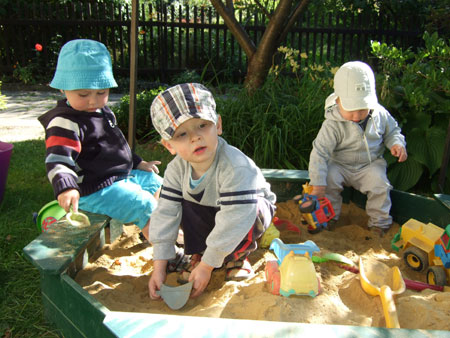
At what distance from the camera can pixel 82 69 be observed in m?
2.38

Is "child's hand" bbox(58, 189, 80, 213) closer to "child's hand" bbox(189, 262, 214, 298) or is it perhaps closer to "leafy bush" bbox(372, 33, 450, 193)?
"child's hand" bbox(189, 262, 214, 298)

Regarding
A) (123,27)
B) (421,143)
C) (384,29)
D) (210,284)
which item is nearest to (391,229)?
(421,143)

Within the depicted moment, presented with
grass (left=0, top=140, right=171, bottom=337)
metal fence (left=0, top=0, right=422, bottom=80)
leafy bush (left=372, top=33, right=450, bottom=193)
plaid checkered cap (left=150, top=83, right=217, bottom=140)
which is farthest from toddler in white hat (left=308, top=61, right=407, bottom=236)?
metal fence (left=0, top=0, right=422, bottom=80)

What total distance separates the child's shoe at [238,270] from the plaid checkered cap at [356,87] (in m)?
1.18

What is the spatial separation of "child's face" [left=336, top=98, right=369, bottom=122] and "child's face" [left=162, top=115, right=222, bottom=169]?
1204mm

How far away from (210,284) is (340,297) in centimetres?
62

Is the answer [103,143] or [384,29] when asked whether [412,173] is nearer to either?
[103,143]

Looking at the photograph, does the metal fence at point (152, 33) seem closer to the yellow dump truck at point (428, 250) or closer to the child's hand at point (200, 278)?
the yellow dump truck at point (428, 250)

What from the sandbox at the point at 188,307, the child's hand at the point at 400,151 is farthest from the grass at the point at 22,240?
the child's hand at the point at 400,151

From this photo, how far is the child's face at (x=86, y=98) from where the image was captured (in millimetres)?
2439

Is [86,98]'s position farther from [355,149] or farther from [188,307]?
[355,149]

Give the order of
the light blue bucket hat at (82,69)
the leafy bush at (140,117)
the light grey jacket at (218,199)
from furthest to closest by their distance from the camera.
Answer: the leafy bush at (140,117) → the light blue bucket hat at (82,69) → the light grey jacket at (218,199)

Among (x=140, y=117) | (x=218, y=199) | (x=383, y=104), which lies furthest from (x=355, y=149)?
(x=140, y=117)

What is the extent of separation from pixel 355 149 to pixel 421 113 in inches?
42.3
